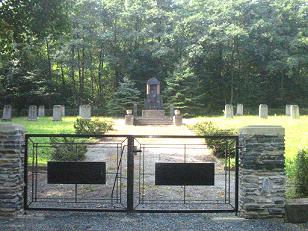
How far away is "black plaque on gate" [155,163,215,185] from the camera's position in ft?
20.9

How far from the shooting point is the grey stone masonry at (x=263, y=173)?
605 cm

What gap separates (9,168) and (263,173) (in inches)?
150

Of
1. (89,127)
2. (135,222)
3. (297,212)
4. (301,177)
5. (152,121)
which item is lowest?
(135,222)

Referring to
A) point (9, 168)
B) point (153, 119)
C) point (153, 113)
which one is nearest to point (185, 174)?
point (9, 168)

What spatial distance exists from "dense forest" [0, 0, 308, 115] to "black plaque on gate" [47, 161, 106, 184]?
3006 cm

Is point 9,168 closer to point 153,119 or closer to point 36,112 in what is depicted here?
point 153,119

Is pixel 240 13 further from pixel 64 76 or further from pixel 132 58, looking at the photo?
pixel 64 76

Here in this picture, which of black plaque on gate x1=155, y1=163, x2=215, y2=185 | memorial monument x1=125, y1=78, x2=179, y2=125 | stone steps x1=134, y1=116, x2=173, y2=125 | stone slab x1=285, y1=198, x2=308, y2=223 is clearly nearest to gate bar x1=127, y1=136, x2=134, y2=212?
black plaque on gate x1=155, y1=163, x2=215, y2=185

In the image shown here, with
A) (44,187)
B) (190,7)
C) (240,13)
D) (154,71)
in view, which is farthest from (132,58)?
(44,187)

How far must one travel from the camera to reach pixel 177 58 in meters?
43.0

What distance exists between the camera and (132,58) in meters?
43.7

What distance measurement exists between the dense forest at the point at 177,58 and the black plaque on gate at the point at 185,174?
98.3 feet

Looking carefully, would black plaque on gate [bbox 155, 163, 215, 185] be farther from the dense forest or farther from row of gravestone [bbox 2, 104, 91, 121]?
the dense forest

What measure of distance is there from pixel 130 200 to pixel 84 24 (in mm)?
37993
